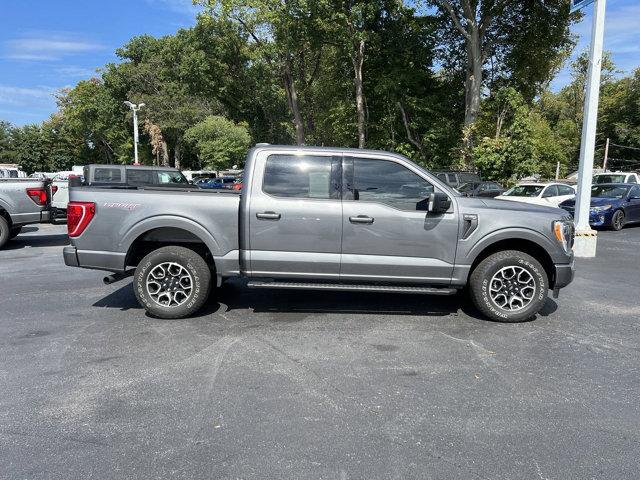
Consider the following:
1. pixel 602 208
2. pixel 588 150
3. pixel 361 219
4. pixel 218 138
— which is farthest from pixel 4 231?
pixel 218 138

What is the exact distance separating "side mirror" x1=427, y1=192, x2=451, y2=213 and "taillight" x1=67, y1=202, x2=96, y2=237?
3.82m

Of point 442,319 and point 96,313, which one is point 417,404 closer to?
point 442,319

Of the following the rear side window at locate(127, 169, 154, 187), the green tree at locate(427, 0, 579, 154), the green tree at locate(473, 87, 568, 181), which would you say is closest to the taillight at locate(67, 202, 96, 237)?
the rear side window at locate(127, 169, 154, 187)

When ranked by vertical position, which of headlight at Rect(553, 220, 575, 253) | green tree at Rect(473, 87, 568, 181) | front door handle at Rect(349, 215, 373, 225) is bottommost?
headlight at Rect(553, 220, 575, 253)

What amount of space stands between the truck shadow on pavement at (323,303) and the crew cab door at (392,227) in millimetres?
726

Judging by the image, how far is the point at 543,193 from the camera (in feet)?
52.2

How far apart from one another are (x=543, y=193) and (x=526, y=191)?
55 cm

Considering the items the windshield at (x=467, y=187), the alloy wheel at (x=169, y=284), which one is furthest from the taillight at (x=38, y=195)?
the windshield at (x=467, y=187)

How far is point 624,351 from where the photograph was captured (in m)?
4.71

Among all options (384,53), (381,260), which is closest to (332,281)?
(381,260)

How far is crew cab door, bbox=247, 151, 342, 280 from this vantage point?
5.29m

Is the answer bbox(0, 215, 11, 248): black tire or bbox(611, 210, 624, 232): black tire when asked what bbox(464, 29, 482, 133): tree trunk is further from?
bbox(0, 215, 11, 248): black tire

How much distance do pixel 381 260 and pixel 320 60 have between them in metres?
30.4

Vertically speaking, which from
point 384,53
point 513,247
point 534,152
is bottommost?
point 513,247
